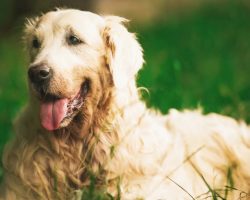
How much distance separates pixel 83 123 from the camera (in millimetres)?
5734

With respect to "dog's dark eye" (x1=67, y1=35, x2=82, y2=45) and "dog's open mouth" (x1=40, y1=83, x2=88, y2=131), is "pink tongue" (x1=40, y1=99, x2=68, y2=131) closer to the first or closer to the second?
"dog's open mouth" (x1=40, y1=83, x2=88, y2=131)

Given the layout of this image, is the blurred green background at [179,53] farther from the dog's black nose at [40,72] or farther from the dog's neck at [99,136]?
the dog's black nose at [40,72]

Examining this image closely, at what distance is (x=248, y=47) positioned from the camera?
34.3ft

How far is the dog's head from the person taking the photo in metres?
5.53

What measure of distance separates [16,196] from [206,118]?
6.36ft

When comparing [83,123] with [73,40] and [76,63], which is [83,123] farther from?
[73,40]

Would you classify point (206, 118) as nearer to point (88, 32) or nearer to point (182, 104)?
point (182, 104)

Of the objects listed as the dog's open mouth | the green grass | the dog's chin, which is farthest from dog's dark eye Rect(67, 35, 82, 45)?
the green grass

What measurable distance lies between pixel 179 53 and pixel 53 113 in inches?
234

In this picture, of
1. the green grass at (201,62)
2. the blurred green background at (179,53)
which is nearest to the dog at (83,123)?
the blurred green background at (179,53)

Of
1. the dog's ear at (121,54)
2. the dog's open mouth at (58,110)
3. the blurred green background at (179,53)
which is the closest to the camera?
the dog's open mouth at (58,110)

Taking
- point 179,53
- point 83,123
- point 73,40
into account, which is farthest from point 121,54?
point 179,53

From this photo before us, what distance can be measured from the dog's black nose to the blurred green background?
1.63m

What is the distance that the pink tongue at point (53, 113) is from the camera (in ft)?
18.3
